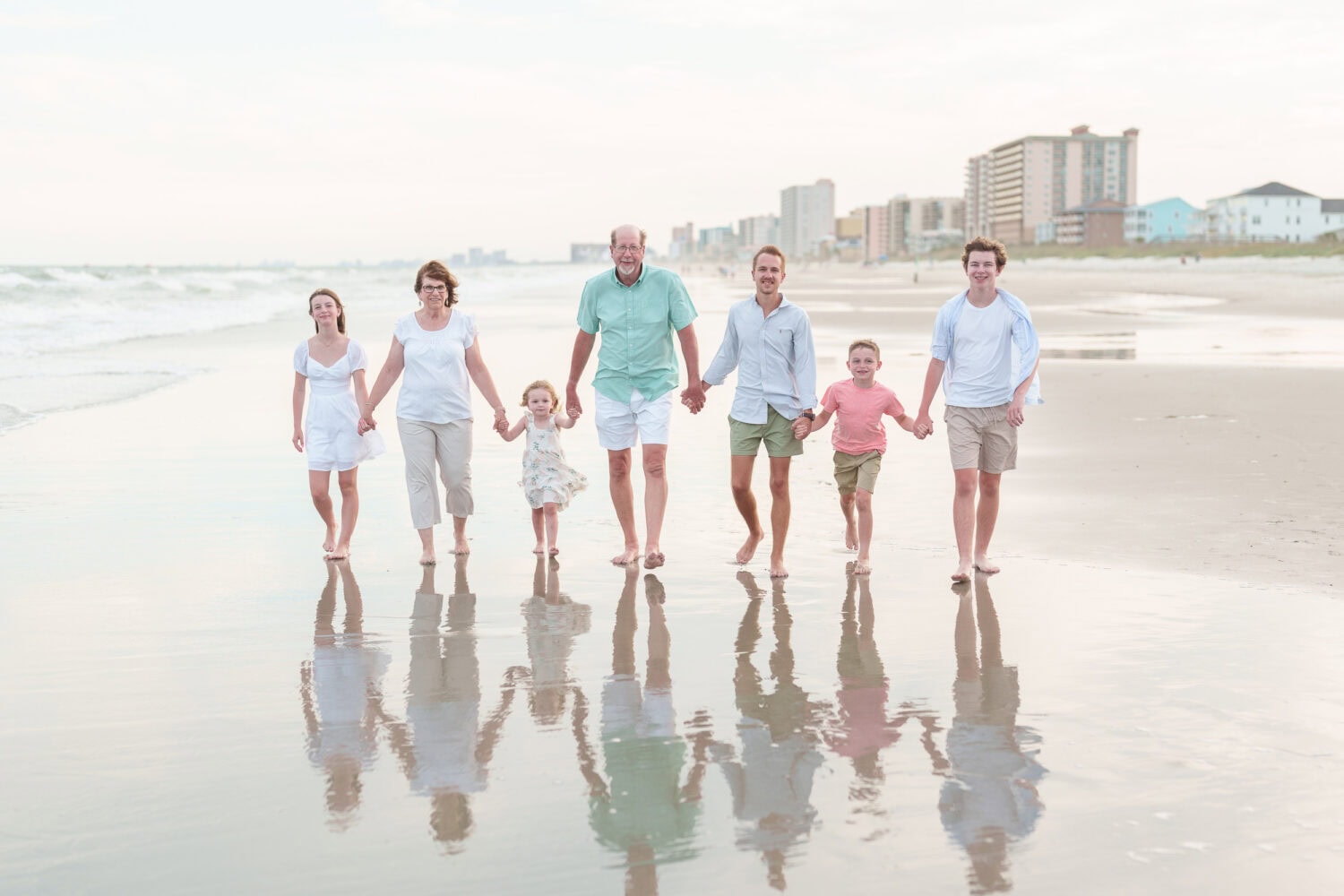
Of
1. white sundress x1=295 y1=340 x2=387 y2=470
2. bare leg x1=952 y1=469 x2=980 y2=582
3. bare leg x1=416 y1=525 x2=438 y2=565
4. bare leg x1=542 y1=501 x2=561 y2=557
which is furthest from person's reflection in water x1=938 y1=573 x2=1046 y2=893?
white sundress x1=295 y1=340 x2=387 y2=470

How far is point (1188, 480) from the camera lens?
27.3ft

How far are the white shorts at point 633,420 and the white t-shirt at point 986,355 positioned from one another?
56.4 inches

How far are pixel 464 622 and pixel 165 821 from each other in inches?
81.2

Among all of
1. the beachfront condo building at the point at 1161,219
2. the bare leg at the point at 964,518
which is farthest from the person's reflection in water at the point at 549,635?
the beachfront condo building at the point at 1161,219

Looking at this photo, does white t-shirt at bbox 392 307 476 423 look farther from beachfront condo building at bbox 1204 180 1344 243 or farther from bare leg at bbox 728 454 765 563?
beachfront condo building at bbox 1204 180 1344 243

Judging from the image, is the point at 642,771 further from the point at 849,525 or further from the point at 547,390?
the point at 547,390

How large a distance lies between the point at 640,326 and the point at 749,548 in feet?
4.06

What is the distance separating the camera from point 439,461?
6676 millimetres

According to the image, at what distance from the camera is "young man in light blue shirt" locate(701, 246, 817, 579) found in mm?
6282

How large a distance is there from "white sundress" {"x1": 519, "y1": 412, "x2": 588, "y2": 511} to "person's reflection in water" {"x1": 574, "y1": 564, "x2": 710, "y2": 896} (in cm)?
178

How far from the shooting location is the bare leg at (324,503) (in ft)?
21.6

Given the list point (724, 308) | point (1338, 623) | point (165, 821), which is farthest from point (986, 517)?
point (724, 308)

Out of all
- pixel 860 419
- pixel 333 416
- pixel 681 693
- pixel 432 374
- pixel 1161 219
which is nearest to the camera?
pixel 681 693

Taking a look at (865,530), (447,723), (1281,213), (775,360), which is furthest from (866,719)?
(1281,213)
